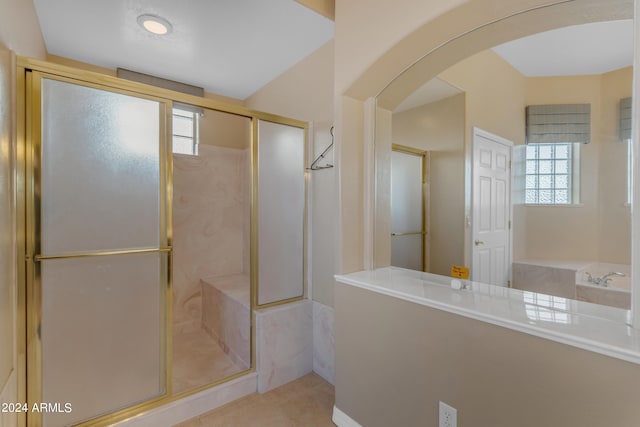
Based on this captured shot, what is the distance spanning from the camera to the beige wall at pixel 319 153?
2.26 meters

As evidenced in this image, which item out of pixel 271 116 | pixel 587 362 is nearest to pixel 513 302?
pixel 587 362

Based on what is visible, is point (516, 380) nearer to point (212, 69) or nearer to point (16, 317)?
point (16, 317)

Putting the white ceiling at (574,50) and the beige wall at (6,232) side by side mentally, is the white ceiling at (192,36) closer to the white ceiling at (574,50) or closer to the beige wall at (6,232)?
the beige wall at (6,232)

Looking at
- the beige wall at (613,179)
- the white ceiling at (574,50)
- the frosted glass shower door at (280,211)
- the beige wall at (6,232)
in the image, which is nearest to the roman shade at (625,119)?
the beige wall at (613,179)

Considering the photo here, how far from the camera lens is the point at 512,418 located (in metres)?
1.06

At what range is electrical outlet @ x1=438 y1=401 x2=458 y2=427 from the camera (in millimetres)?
1219

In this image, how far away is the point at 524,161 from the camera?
4.79 ft

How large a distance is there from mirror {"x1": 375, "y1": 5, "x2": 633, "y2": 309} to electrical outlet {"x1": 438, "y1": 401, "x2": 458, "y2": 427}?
640 mm

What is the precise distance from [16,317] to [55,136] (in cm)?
89

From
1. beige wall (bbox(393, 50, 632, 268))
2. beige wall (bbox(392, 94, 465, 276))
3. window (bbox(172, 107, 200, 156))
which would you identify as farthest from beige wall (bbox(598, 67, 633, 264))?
window (bbox(172, 107, 200, 156))

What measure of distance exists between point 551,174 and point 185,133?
11.3ft

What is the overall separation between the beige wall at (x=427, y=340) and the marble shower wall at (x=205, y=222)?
1.66 metres

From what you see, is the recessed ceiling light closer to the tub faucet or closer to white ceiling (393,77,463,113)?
white ceiling (393,77,463,113)

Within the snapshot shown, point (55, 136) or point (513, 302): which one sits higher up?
point (55, 136)
